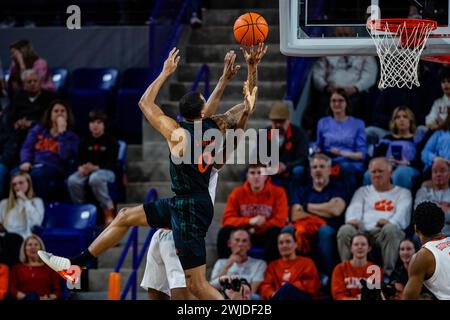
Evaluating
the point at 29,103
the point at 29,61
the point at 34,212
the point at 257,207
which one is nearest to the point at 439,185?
the point at 257,207

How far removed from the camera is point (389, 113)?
1359 cm

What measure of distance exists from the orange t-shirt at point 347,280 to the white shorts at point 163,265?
7.88 feet

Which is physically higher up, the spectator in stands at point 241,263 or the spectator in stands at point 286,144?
the spectator in stands at point 286,144

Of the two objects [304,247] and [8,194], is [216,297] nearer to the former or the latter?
[304,247]

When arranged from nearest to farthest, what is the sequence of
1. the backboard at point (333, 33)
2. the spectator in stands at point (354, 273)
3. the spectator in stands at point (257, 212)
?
the backboard at point (333, 33) → the spectator in stands at point (354, 273) → the spectator in stands at point (257, 212)

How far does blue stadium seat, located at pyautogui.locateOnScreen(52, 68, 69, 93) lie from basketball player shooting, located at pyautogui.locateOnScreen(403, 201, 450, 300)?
7079 millimetres

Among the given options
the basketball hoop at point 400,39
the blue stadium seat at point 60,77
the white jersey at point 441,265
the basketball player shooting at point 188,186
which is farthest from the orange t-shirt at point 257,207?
the blue stadium seat at point 60,77

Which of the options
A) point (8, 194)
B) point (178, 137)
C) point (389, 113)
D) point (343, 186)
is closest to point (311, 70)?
point (389, 113)

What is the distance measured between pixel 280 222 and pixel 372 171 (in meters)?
1.11

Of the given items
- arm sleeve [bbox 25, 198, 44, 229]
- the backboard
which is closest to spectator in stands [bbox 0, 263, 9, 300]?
arm sleeve [bbox 25, 198, 44, 229]

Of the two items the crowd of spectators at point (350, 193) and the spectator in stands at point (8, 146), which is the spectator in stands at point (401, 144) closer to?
the crowd of spectators at point (350, 193)

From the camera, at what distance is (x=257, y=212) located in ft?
41.8

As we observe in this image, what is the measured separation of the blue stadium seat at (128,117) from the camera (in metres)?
14.6
